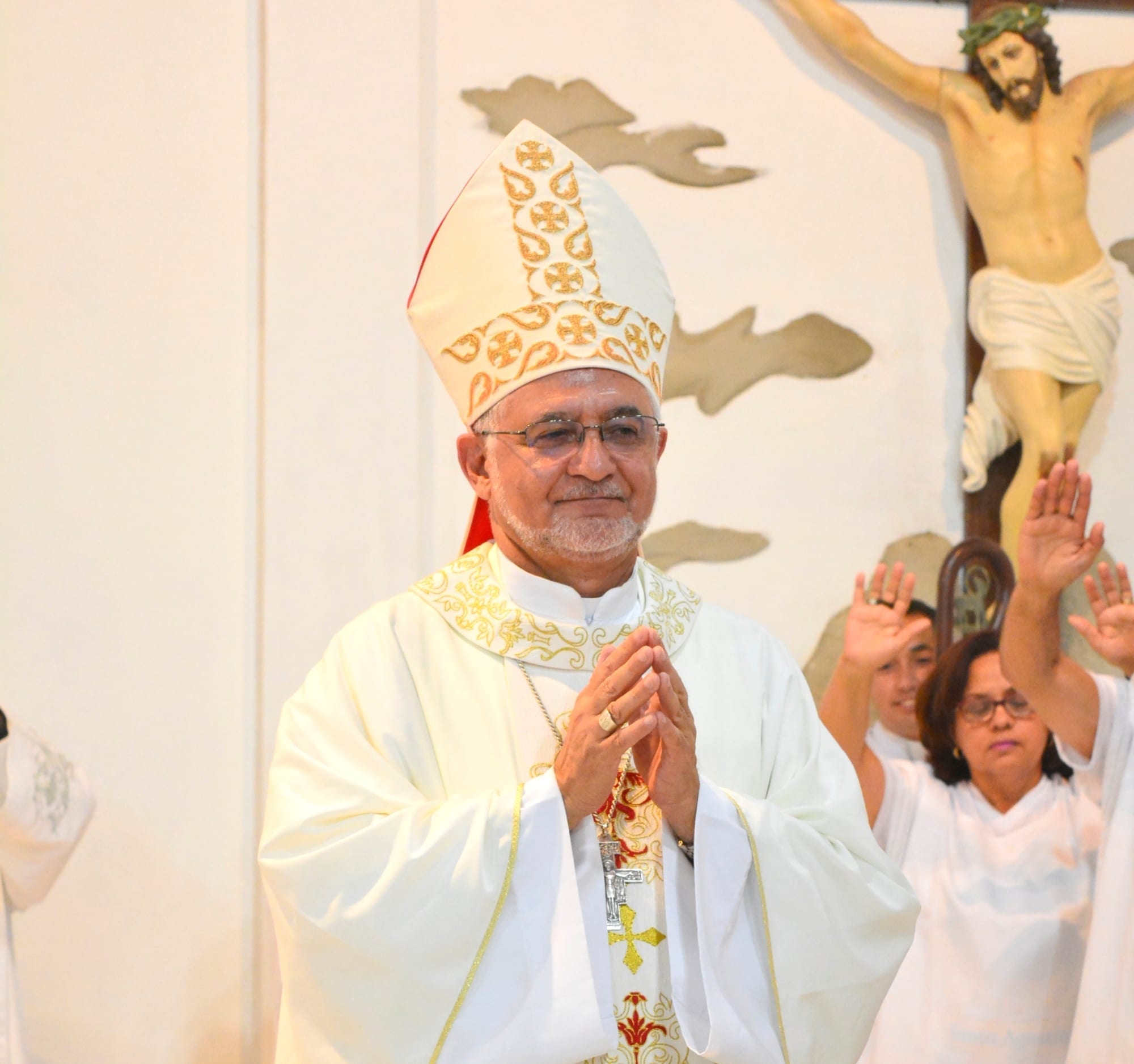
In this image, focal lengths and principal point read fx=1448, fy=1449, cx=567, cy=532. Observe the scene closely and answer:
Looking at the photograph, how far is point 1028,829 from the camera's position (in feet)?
14.0

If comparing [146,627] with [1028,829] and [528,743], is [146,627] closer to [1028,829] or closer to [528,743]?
[528,743]

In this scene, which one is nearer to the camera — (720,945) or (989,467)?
(720,945)

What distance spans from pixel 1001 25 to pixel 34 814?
409 cm

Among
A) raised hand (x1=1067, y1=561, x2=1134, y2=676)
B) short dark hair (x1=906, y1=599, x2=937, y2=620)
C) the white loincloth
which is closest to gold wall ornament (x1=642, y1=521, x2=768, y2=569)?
short dark hair (x1=906, y1=599, x2=937, y2=620)

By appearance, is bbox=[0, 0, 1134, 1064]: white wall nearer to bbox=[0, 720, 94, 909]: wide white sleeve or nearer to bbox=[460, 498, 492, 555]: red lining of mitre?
bbox=[0, 720, 94, 909]: wide white sleeve

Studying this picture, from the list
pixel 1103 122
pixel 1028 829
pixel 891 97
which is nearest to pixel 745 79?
pixel 891 97

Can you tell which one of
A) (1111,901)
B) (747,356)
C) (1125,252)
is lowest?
(1111,901)

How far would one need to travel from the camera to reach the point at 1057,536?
385 cm

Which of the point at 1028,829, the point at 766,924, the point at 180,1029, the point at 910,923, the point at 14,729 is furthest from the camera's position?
the point at 180,1029

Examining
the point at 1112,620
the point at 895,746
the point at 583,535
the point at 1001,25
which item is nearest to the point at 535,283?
the point at 583,535

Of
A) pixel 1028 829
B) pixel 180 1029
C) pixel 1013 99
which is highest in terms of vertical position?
pixel 1013 99

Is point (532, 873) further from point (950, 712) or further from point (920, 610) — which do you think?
point (920, 610)

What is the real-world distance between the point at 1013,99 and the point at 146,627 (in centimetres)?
351

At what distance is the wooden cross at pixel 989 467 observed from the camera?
525cm
